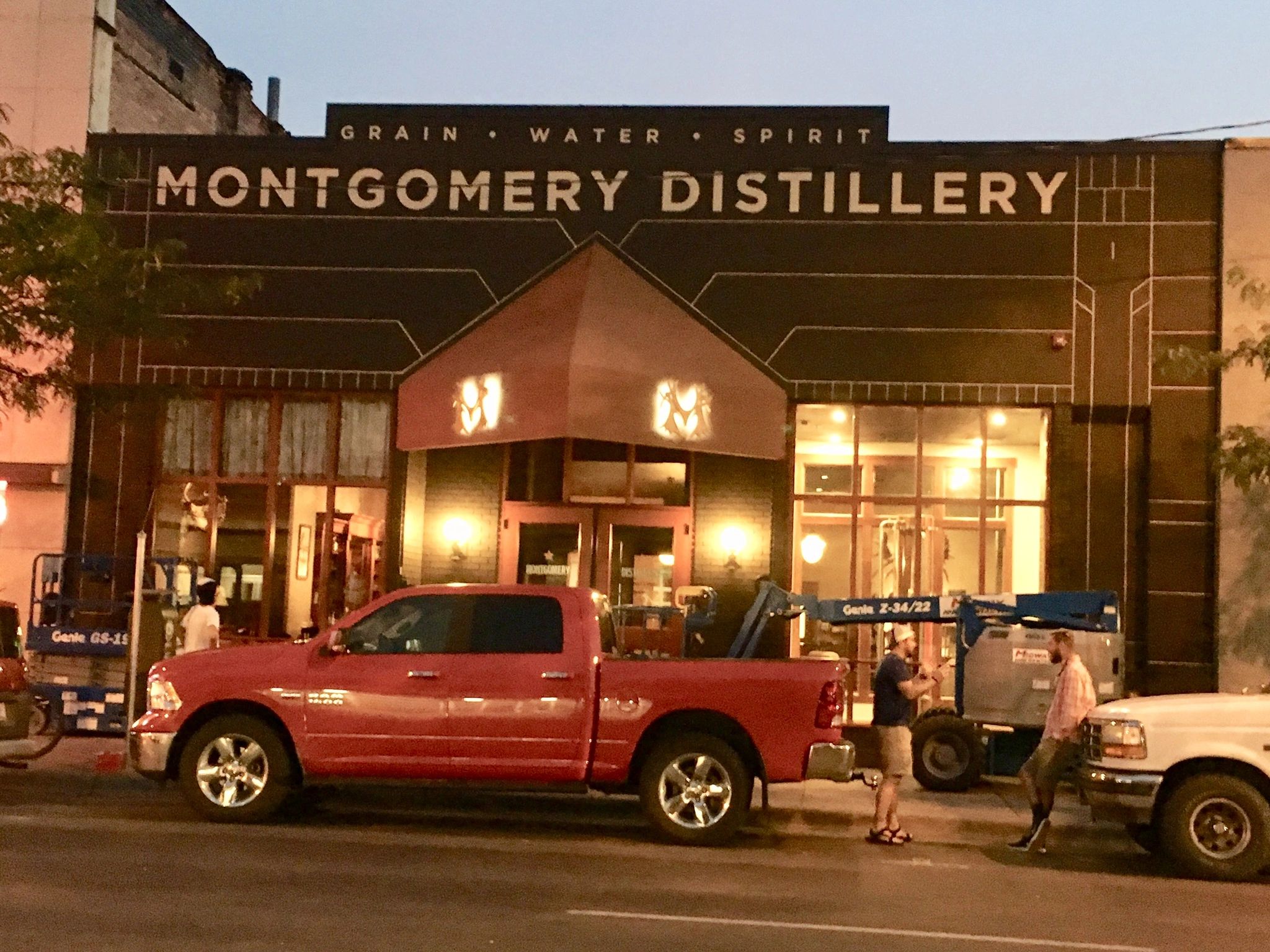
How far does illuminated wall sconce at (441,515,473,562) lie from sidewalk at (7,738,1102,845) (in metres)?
5.11

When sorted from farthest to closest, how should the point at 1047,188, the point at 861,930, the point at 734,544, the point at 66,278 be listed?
the point at 734,544
the point at 1047,188
the point at 66,278
the point at 861,930

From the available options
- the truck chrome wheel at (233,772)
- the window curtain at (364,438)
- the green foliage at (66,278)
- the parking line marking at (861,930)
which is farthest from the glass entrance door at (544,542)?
the parking line marking at (861,930)

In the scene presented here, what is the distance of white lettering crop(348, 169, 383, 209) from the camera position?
17.7m

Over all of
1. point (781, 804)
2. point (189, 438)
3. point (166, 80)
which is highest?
point (166, 80)

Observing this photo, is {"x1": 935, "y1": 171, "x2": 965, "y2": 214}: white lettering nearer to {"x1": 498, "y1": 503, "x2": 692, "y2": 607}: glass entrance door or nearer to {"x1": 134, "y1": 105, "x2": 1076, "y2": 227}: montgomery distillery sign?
{"x1": 134, "y1": 105, "x2": 1076, "y2": 227}: montgomery distillery sign

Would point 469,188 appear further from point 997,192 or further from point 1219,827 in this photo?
point 1219,827

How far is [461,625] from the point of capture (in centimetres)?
1084

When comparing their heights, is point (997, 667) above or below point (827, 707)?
above

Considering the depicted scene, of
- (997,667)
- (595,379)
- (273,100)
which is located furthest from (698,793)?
(273,100)

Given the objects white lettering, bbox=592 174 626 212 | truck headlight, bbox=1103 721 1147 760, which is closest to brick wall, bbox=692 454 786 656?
white lettering, bbox=592 174 626 212

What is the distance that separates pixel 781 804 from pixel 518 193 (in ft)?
27.6

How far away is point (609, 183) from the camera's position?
17453 mm

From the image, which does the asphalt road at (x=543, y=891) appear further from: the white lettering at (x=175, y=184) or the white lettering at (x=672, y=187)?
the white lettering at (x=175, y=184)

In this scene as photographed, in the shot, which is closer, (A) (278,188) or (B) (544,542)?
(B) (544,542)
